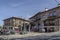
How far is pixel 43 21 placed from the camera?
51.5 meters

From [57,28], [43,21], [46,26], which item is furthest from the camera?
[43,21]

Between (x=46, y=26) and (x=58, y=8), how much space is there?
291 inches

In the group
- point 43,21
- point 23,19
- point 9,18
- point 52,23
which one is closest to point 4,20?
point 9,18

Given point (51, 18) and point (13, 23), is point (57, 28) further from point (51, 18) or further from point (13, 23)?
point (13, 23)

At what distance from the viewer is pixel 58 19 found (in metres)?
46.7

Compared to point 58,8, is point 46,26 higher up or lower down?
lower down

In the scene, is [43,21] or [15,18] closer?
[43,21]

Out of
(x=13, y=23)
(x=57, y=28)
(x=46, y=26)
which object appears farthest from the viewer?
(x=13, y=23)

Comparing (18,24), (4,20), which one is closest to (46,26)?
(18,24)

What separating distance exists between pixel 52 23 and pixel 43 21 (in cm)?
402

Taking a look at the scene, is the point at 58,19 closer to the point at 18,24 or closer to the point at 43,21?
the point at 43,21

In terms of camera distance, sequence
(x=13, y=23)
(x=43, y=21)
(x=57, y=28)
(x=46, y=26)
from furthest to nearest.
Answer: (x=13, y=23)
(x=43, y=21)
(x=46, y=26)
(x=57, y=28)

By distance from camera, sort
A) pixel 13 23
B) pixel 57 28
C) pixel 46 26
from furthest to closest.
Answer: pixel 13 23
pixel 46 26
pixel 57 28

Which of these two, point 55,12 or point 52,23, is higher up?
point 55,12
